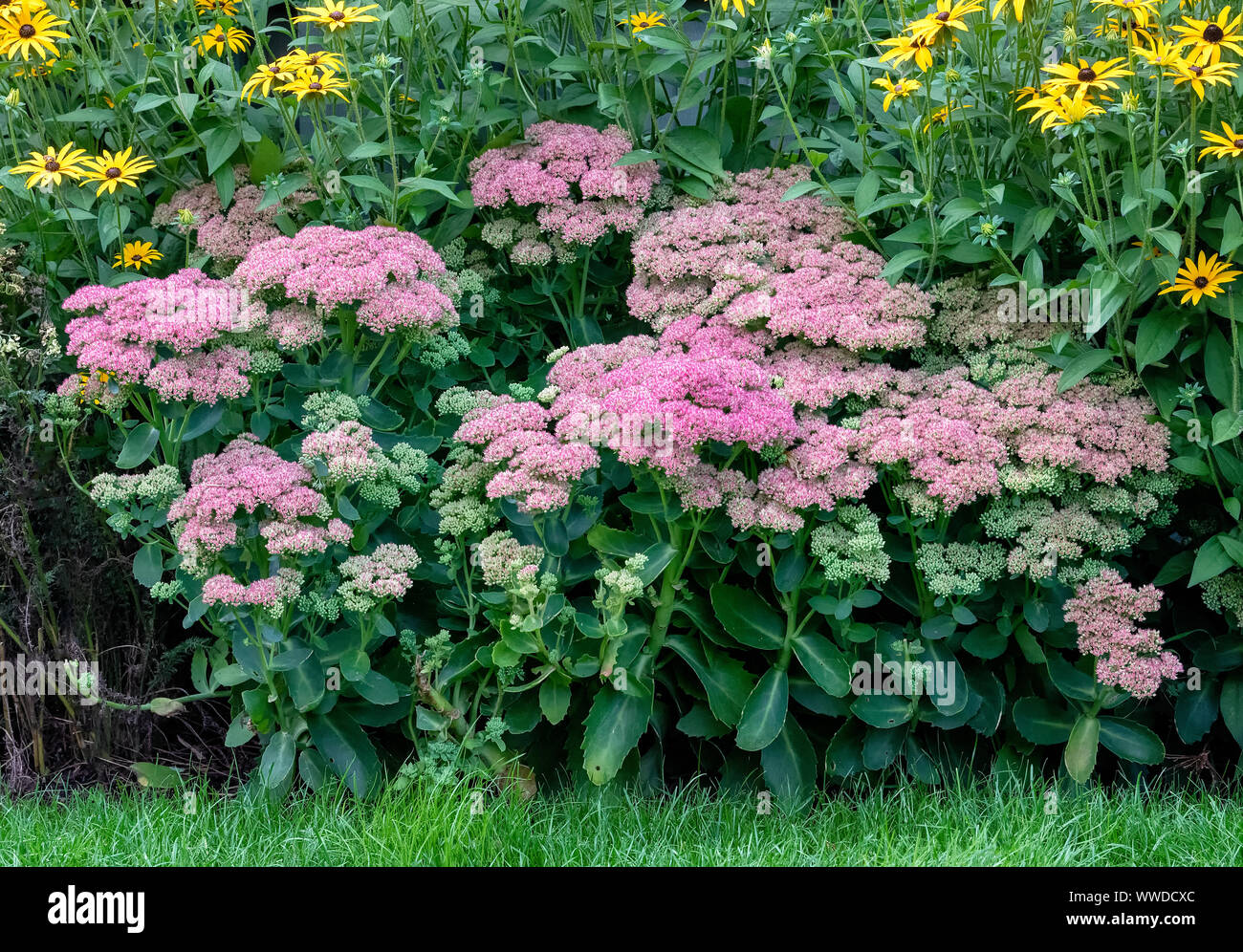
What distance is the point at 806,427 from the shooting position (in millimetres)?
3258

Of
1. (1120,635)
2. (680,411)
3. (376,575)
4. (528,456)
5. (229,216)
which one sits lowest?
(1120,635)

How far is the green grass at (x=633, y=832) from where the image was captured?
288 centimetres

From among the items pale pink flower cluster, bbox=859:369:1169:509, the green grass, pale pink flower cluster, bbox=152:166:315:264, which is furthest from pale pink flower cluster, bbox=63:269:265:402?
pale pink flower cluster, bbox=859:369:1169:509

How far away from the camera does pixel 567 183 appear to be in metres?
3.74

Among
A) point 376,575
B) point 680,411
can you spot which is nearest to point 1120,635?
point 680,411

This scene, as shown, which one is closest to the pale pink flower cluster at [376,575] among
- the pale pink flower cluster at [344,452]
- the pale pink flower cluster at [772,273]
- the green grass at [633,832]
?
the pale pink flower cluster at [344,452]

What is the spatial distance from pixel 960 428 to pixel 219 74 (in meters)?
2.53

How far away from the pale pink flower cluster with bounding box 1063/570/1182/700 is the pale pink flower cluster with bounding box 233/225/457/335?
1841 millimetres

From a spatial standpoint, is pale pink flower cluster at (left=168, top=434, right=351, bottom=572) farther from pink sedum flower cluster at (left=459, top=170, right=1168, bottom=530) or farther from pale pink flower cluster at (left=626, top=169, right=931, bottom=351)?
pale pink flower cluster at (left=626, top=169, right=931, bottom=351)

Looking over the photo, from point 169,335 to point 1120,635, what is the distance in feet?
8.20

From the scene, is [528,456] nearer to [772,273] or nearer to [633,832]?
[633,832]

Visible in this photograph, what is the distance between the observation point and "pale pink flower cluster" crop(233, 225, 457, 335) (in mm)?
3207

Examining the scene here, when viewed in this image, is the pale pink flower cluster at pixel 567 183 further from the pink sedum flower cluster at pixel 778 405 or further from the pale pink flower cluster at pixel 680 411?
the pale pink flower cluster at pixel 680 411

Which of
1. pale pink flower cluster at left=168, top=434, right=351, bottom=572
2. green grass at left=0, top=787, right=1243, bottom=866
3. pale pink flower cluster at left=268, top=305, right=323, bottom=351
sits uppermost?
pale pink flower cluster at left=268, top=305, right=323, bottom=351
